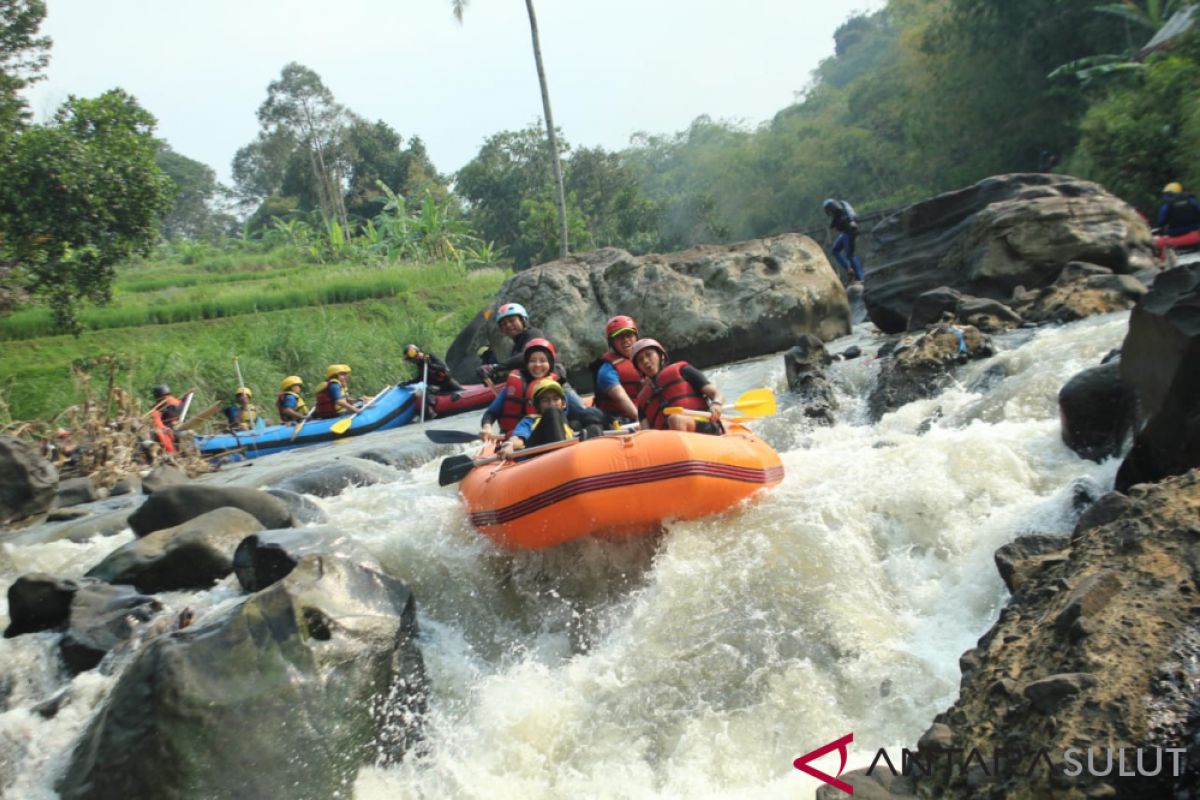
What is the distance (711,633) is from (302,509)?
369cm

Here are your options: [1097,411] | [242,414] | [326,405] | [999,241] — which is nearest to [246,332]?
[242,414]

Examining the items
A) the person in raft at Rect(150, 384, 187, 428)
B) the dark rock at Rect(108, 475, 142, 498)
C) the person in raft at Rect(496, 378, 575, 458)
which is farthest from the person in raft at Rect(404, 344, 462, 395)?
the person in raft at Rect(496, 378, 575, 458)

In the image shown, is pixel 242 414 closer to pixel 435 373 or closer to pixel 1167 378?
pixel 435 373

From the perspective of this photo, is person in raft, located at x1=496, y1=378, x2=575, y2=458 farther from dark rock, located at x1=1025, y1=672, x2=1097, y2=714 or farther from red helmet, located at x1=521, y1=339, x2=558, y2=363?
dark rock, located at x1=1025, y1=672, x2=1097, y2=714

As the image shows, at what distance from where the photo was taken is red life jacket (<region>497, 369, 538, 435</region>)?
22.6ft

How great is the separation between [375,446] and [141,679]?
7095 millimetres

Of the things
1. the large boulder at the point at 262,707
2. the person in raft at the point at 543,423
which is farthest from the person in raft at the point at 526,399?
the large boulder at the point at 262,707

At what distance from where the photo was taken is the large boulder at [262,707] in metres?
3.26

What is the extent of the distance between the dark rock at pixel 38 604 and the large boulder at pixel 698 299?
9.29 meters

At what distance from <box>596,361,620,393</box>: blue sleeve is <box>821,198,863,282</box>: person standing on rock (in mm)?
8436

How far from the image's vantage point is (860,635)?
388 cm

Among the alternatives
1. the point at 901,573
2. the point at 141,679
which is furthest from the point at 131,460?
the point at 901,573

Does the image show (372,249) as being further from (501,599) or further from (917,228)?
(501,599)

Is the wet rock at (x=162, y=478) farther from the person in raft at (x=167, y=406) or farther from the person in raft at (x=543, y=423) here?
the person in raft at (x=543, y=423)
